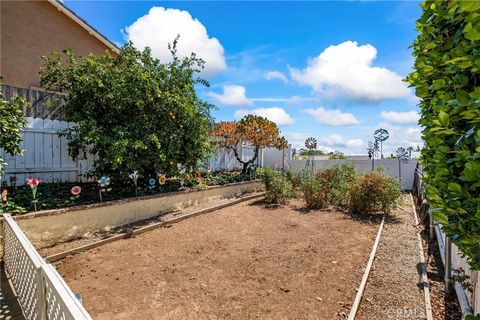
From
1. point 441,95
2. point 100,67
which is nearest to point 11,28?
point 100,67

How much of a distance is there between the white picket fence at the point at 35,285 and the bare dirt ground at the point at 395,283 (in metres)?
→ 3.07

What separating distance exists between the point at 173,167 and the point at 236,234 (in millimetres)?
2864

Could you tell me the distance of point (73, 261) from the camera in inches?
180

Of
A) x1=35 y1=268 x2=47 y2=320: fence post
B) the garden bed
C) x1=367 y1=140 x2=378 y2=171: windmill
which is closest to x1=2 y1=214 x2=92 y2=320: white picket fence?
x1=35 y1=268 x2=47 y2=320: fence post

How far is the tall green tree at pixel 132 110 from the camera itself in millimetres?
6535

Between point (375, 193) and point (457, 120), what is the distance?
24.3 ft

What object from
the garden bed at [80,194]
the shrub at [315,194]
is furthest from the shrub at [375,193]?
the garden bed at [80,194]

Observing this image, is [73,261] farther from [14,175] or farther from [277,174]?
[277,174]

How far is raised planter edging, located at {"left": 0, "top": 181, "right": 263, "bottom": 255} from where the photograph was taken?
194 inches

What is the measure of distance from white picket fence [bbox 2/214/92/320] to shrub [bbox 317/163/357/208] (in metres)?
8.13

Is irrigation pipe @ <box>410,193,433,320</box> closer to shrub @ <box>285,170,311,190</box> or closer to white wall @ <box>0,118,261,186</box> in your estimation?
shrub @ <box>285,170,311,190</box>

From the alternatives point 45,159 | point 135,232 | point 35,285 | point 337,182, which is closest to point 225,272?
point 35,285

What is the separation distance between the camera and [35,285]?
2.53m

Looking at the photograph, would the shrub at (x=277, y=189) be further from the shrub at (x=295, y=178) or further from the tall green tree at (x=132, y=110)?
the tall green tree at (x=132, y=110)
